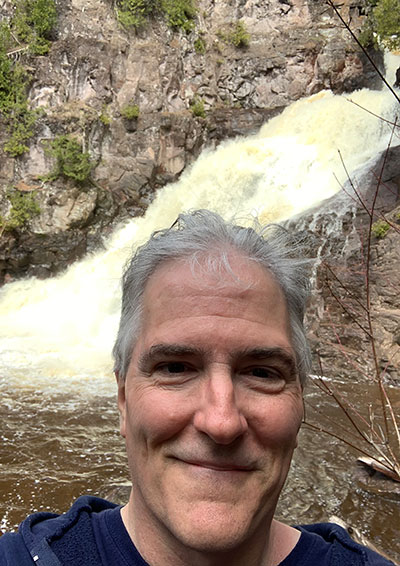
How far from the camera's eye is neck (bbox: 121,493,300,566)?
120cm

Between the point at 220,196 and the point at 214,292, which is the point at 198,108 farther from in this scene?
the point at 214,292

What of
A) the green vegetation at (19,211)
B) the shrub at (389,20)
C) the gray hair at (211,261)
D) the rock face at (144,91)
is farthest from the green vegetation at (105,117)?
the gray hair at (211,261)

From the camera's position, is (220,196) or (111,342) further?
(220,196)

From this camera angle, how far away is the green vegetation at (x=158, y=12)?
18.0 m

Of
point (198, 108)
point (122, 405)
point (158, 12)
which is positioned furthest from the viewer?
point (158, 12)

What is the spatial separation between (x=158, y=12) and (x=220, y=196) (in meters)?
8.66

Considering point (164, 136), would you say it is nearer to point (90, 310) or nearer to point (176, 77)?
point (176, 77)

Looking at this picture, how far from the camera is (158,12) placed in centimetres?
1861

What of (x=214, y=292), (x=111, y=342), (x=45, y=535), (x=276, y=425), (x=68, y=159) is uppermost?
(x=214, y=292)

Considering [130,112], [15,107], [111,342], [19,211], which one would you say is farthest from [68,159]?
[111,342]

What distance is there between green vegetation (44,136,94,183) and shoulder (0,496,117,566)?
14510mm

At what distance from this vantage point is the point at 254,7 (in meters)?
20.2

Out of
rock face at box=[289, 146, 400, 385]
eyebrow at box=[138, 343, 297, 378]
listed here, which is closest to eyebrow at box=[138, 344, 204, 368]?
eyebrow at box=[138, 343, 297, 378]

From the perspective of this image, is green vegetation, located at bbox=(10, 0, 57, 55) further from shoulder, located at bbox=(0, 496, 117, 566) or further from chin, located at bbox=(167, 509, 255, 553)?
chin, located at bbox=(167, 509, 255, 553)
